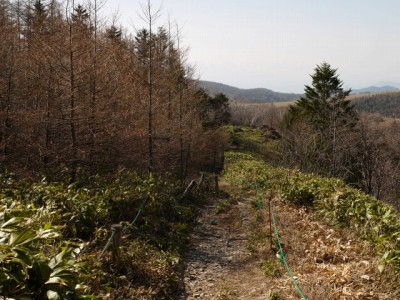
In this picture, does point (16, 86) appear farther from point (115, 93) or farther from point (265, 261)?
point (265, 261)

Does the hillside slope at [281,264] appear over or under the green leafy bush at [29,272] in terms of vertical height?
under

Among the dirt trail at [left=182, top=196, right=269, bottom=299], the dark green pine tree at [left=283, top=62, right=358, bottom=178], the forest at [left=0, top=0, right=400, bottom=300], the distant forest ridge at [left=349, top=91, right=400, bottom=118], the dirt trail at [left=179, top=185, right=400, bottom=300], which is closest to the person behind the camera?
the forest at [left=0, top=0, right=400, bottom=300]

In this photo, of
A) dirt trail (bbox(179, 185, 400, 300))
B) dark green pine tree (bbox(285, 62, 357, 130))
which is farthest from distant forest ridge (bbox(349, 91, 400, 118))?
dirt trail (bbox(179, 185, 400, 300))

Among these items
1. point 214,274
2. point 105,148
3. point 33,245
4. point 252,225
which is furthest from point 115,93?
point 33,245

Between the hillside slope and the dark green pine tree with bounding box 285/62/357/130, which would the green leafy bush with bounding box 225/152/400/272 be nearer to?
the hillside slope

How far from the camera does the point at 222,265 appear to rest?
7402mm

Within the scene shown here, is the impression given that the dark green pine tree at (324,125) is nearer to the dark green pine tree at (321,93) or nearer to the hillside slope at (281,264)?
the dark green pine tree at (321,93)

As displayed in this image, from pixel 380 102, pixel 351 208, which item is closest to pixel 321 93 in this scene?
pixel 351 208

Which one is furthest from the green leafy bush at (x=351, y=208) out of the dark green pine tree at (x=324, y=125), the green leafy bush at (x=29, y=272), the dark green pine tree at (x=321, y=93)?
the dark green pine tree at (x=321, y=93)

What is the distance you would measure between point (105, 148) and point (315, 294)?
1139cm

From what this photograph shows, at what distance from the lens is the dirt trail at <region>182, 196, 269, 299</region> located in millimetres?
6012

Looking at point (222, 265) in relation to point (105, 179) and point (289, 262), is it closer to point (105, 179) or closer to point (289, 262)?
point (289, 262)

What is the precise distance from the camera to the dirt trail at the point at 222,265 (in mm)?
6012

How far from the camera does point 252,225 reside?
33.0 ft
